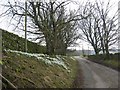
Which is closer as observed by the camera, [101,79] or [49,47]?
[101,79]

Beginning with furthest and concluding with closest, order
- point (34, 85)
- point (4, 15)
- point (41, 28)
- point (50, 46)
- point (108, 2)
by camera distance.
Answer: point (108, 2)
point (50, 46)
point (41, 28)
point (4, 15)
point (34, 85)

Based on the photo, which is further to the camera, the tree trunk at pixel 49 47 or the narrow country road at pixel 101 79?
the tree trunk at pixel 49 47

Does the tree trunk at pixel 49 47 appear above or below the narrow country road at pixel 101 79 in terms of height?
above

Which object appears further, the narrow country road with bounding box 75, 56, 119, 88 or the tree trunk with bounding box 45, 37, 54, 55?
the tree trunk with bounding box 45, 37, 54, 55

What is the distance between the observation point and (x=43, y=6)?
24.4 meters

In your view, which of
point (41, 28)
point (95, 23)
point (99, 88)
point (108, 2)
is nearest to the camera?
point (99, 88)

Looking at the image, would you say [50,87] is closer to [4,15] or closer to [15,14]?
[4,15]

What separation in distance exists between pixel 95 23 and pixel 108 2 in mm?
7688

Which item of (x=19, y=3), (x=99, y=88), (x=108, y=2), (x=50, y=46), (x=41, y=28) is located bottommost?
(x=99, y=88)

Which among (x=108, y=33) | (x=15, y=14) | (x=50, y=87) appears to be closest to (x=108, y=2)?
(x=108, y=33)

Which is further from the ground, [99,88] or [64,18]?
[64,18]

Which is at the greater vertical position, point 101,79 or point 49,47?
point 49,47

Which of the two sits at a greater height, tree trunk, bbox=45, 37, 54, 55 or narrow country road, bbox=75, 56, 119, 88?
tree trunk, bbox=45, 37, 54, 55

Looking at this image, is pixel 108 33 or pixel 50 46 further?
pixel 108 33
